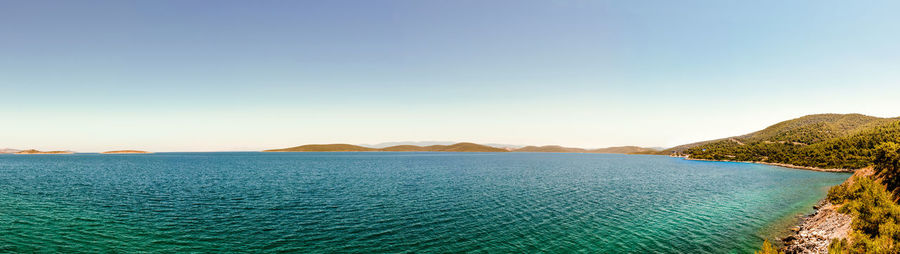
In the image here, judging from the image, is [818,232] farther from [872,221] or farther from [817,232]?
[872,221]

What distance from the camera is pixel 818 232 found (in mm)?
33438

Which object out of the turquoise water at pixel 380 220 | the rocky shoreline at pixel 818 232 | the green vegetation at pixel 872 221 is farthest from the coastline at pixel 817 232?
the turquoise water at pixel 380 220

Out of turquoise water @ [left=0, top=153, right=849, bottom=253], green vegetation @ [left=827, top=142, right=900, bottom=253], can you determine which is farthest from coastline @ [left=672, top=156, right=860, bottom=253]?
turquoise water @ [left=0, top=153, right=849, bottom=253]

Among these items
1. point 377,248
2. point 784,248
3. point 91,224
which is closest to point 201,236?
point 91,224

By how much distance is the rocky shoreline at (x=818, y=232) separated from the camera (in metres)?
28.9

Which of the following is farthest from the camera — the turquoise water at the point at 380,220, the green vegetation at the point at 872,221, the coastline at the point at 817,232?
the turquoise water at the point at 380,220

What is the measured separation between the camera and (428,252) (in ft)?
90.0

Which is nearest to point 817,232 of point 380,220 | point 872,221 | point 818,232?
point 818,232

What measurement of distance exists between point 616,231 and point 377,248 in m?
25.4

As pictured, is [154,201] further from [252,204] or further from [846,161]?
[846,161]

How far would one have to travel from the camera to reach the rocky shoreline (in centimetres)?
2889

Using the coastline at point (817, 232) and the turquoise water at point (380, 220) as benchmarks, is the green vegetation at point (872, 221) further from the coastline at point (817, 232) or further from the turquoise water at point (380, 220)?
the turquoise water at point (380, 220)

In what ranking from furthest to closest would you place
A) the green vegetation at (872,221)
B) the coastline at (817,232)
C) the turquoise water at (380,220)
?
the turquoise water at (380,220) → the coastline at (817,232) → the green vegetation at (872,221)

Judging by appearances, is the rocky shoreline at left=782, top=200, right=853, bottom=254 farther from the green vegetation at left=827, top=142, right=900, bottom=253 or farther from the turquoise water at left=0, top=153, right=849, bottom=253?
the turquoise water at left=0, top=153, right=849, bottom=253
